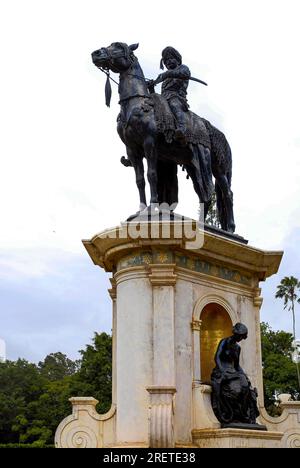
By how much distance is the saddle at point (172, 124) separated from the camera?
14.3m

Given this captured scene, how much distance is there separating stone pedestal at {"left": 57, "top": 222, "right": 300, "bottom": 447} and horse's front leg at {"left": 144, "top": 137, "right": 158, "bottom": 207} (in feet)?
4.55

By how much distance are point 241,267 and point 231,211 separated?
1624mm

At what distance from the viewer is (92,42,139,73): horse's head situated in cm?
1445

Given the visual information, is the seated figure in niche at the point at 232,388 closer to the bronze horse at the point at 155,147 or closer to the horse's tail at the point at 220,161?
the bronze horse at the point at 155,147

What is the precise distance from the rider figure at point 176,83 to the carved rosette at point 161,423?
530 cm

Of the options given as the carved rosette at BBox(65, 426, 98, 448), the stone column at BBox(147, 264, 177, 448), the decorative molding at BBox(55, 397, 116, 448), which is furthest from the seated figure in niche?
the carved rosette at BBox(65, 426, 98, 448)

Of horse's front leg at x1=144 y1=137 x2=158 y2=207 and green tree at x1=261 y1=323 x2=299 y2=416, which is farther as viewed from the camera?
green tree at x1=261 y1=323 x2=299 y2=416

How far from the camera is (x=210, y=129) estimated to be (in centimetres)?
1547

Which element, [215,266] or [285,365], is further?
[285,365]

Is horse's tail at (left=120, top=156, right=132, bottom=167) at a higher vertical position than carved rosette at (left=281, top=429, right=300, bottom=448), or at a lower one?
higher

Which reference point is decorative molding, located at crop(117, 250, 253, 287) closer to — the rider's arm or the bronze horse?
the bronze horse

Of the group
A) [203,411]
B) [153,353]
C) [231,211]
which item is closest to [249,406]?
[203,411]
